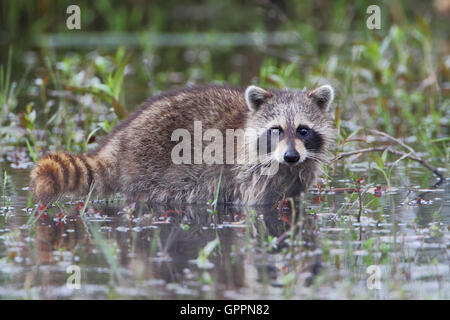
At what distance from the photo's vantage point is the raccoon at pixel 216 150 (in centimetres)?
630

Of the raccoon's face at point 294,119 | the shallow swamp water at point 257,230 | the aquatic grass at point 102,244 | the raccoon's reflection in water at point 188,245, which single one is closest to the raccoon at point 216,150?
the raccoon's face at point 294,119

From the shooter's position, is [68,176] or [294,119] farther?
[294,119]

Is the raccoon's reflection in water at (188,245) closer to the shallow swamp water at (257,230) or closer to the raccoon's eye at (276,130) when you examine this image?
the shallow swamp water at (257,230)

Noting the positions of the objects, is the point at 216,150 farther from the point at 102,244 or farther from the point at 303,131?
the point at 102,244

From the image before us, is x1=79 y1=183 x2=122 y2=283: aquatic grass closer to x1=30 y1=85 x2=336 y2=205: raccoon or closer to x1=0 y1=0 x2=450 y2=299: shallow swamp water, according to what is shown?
x1=0 y1=0 x2=450 y2=299: shallow swamp water

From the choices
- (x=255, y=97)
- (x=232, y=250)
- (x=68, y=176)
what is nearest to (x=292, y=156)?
(x=255, y=97)

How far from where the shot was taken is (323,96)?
649cm

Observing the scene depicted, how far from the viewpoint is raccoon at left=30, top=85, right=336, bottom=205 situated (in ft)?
20.7

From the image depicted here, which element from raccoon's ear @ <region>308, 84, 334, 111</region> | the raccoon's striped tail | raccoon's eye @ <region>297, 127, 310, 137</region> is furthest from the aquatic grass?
raccoon's ear @ <region>308, 84, 334, 111</region>

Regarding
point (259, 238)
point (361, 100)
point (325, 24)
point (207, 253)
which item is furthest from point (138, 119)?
point (325, 24)

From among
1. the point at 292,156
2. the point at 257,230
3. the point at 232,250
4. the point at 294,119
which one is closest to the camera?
the point at 232,250

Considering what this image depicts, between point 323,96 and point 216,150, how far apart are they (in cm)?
99

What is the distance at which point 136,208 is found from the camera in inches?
Result: 239
